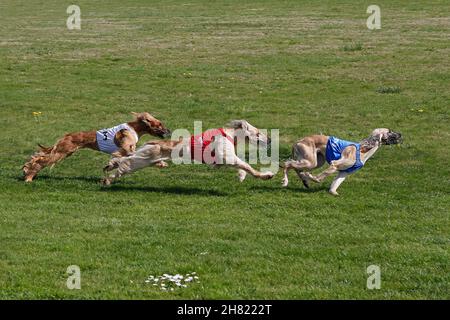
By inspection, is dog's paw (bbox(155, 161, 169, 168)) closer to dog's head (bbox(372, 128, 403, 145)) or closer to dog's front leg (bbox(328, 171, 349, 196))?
dog's front leg (bbox(328, 171, 349, 196))

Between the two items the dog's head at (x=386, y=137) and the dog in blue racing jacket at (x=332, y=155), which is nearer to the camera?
the dog in blue racing jacket at (x=332, y=155)

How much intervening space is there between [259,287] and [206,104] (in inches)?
592

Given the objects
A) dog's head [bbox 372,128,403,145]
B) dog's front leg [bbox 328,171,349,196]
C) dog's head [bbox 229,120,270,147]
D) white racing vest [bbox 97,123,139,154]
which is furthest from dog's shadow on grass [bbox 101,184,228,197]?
dog's head [bbox 372,128,403,145]

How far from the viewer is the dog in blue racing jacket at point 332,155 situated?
612 inches

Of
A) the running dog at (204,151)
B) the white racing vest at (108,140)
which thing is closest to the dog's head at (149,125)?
the white racing vest at (108,140)

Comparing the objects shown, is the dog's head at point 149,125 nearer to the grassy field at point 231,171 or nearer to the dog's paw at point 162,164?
the dog's paw at point 162,164

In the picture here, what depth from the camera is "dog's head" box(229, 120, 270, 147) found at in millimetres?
15886

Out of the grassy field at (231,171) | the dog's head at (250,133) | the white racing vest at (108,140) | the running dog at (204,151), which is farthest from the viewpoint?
the white racing vest at (108,140)

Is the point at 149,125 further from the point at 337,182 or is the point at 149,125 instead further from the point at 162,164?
the point at 337,182

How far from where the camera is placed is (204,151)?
15.5 metres

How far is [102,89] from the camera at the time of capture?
90.4 feet

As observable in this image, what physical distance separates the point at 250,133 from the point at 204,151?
1.01 metres

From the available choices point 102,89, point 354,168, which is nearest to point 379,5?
point 102,89

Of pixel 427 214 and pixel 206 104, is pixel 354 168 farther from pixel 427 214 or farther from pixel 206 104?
pixel 206 104
